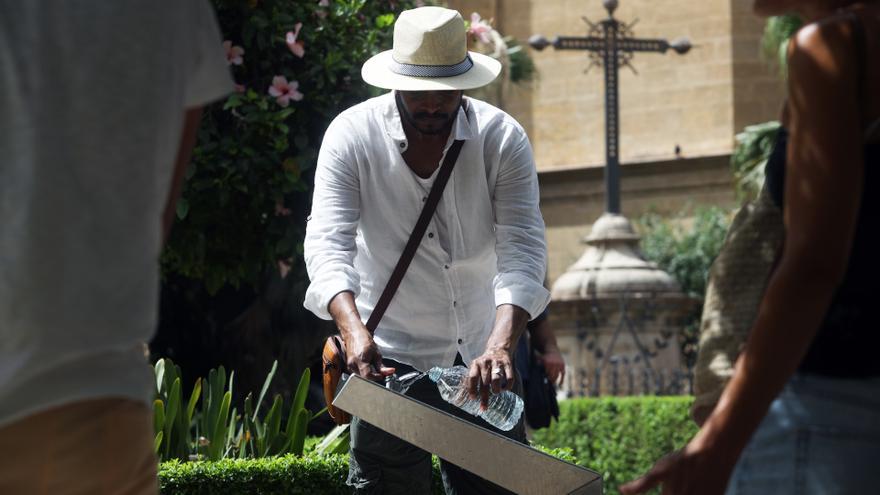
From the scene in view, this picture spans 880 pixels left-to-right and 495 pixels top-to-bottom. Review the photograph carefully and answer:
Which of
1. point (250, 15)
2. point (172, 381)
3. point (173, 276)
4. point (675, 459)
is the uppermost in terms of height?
point (675, 459)

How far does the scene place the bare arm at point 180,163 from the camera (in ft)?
8.63

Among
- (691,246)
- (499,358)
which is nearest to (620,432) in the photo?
(499,358)

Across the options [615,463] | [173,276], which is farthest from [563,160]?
[173,276]

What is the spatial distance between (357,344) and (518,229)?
639 mm

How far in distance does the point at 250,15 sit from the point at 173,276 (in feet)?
8.00

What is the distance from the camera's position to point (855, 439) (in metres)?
2.56

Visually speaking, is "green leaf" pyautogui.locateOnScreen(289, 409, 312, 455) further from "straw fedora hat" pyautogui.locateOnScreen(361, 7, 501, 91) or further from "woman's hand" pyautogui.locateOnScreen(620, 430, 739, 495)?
"woman's hand" pyautogui.locateOnScreen(620, 430, 739, 495)

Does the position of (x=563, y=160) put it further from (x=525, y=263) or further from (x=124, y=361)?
(x=124, y=361)

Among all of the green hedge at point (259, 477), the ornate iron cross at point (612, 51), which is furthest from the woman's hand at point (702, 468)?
the ornate iron cross at point (612, 51)

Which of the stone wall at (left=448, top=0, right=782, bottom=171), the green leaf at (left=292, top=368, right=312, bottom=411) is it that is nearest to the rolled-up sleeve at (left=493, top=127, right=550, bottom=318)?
the green leaf at (left=292, top=368, right=312, bottom=411)

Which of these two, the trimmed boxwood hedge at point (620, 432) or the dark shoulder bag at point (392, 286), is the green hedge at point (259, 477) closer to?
the dark shoulder bag at point (392, 286)

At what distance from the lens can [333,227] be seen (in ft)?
16.1

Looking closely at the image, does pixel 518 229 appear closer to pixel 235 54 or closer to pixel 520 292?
pixel 520 292

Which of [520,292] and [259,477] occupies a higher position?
[520,292]
